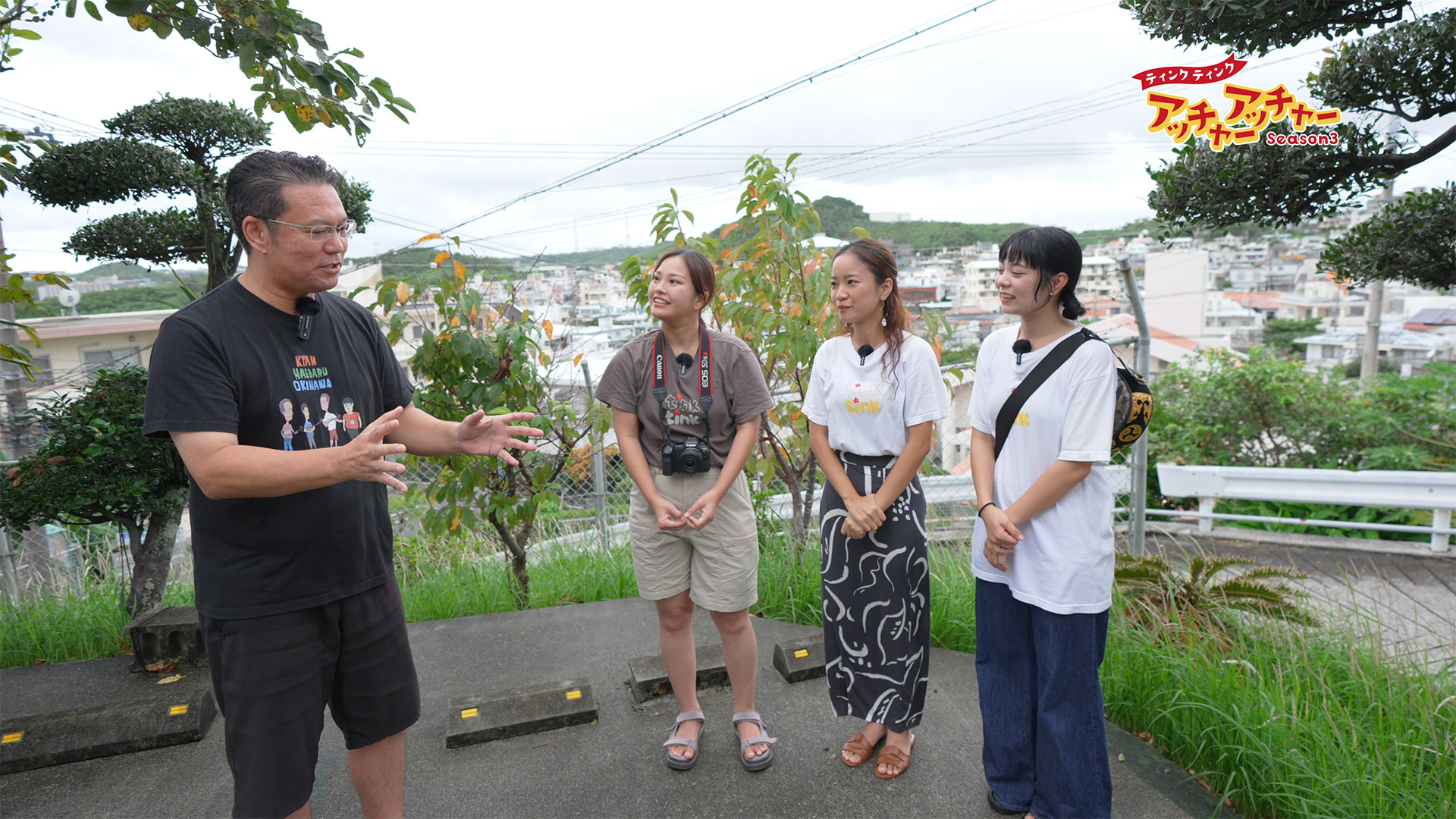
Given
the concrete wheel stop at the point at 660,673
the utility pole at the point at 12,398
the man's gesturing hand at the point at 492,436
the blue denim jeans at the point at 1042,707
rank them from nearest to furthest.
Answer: the man's gesturing hand at the point at 492,436, the blue denim jeans at the point at 1042,707, the concrete wheel stop at the point at 660,673, the utility pole at the point at 12,398

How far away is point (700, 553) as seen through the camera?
239 cm

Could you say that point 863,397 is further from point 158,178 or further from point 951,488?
point 951,488

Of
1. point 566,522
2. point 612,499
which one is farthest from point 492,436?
point 612,499

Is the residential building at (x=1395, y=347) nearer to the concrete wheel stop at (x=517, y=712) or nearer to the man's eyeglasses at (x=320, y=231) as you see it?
the concrete wheel stop at (x=517, y=712)

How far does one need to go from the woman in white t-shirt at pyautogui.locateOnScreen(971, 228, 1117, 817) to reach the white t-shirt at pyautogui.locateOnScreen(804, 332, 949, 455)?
0.19 metres

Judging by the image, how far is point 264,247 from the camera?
1.58 meters

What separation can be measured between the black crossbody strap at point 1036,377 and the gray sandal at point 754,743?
124cm

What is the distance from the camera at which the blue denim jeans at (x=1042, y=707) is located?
6.34 ft

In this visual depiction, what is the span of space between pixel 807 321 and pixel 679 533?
1452 mm

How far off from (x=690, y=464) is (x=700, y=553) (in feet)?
0.97

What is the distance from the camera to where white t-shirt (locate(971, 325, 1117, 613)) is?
1.86 metres

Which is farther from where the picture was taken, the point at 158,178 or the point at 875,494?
the point at 158,178

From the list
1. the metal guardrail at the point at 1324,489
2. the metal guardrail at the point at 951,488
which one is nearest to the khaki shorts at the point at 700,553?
the metal guardrail at the point at 951,488

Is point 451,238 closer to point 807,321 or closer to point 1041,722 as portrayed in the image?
point 807,321
